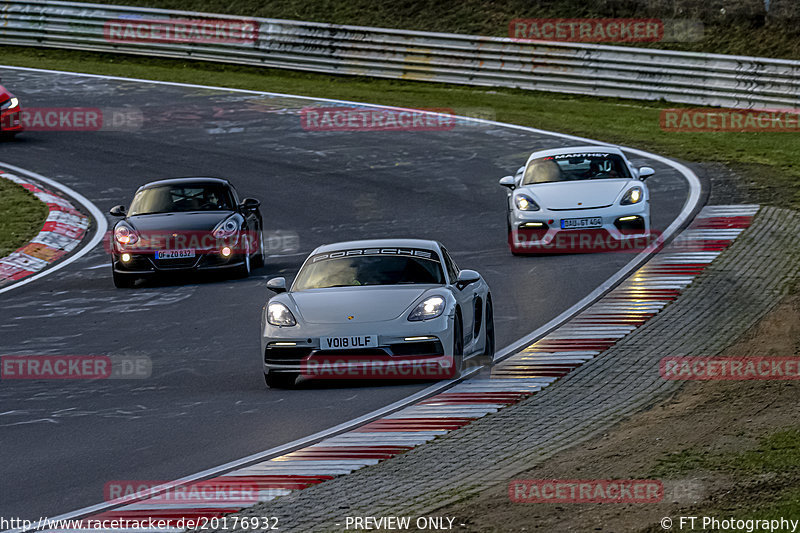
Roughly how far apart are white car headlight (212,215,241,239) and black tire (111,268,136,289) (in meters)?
1.27

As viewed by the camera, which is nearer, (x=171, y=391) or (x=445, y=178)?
(x=171, y=391)

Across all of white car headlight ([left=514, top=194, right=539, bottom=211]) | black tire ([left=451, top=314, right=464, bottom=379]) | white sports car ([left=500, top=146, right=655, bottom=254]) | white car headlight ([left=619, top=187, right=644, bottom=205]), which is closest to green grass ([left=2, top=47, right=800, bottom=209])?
white car headlight ([left=619, top=187, right=644, bottom=205])

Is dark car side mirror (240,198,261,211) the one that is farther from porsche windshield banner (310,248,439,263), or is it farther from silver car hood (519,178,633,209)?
porsche windshield banner (310,248,439,263)

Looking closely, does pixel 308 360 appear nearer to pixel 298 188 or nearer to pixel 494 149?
pixel 298 188

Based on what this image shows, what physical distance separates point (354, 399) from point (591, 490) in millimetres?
3621

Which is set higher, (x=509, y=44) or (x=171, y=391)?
(x=509, y=44)

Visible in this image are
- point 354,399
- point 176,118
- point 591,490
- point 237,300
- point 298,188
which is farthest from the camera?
point 176,118

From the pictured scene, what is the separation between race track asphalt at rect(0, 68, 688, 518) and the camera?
403 inches

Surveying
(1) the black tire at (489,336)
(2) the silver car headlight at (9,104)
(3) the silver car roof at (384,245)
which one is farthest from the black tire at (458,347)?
(2) the silver car headlight at (9,104)

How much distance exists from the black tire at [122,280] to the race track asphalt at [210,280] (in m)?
0.15

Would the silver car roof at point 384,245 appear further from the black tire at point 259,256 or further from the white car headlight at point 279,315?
the black tire at point 259,256

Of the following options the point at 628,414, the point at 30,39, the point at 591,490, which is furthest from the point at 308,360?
the point at 30,39

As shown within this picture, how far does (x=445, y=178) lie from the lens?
2453cm

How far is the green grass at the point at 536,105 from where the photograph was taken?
24.4 m
